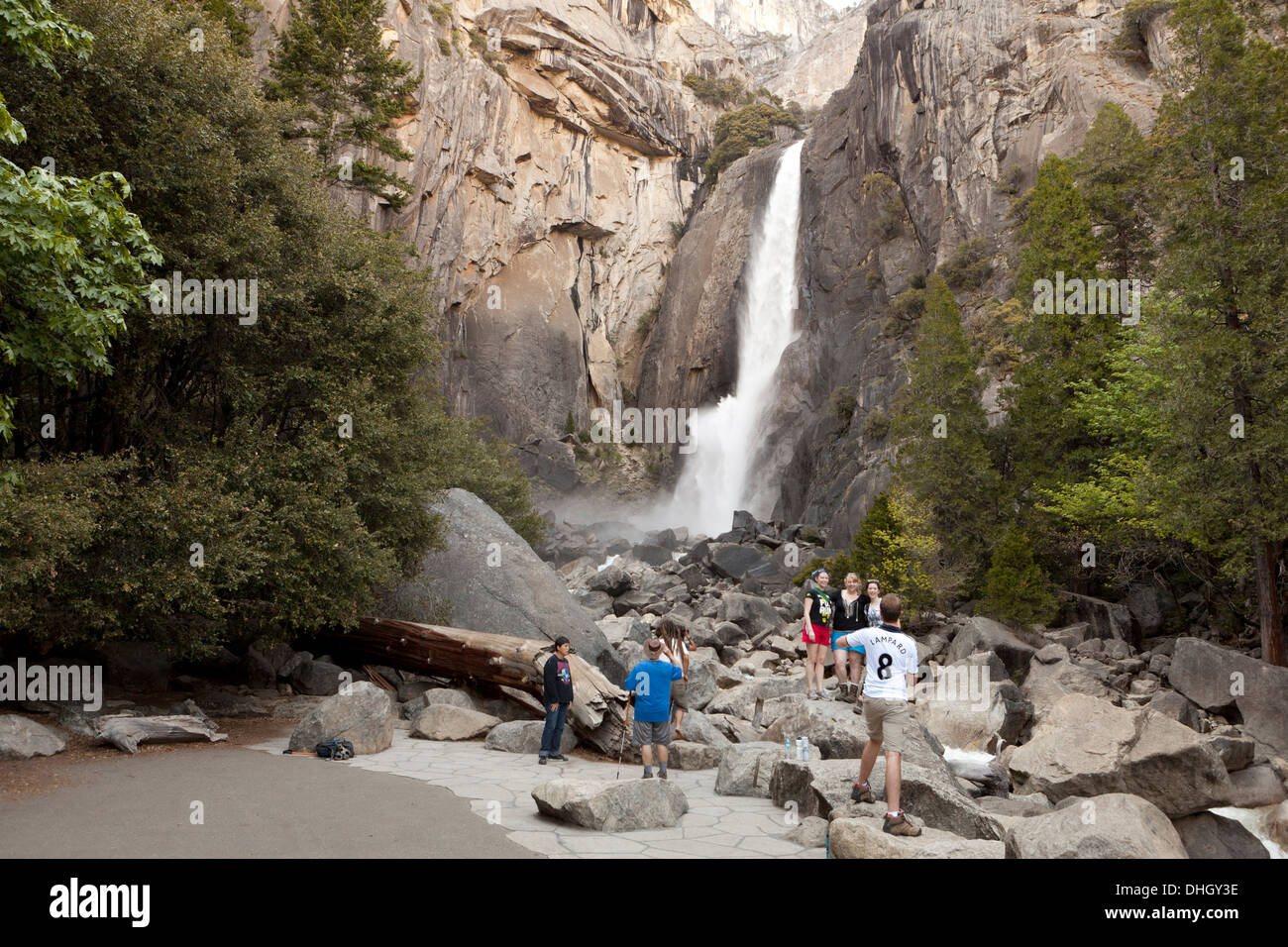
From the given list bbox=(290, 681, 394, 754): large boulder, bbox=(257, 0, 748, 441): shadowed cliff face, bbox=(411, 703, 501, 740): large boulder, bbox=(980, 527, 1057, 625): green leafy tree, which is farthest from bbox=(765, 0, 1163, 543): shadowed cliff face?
bbox=(290, 681, 394, 754): large boulder

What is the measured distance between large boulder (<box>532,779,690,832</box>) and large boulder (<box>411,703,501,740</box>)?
15.3 ft

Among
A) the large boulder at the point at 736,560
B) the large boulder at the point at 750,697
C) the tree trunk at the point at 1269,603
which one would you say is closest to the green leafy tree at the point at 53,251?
the large boulder at the point at 750,697

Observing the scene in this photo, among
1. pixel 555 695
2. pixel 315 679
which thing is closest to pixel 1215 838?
pixel 555 695

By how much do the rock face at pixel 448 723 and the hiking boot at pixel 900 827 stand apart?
6.76 metres

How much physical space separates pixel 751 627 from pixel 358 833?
18.8 metres

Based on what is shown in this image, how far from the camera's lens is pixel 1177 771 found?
8.34 metres

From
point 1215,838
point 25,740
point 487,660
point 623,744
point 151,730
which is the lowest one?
point 1215,838

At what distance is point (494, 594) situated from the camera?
53.5ft

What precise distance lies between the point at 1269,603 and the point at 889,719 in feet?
44.2

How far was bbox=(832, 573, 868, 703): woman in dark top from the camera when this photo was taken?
11.9 metres

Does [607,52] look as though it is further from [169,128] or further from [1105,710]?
[1105,710]

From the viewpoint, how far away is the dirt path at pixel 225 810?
5887 mm

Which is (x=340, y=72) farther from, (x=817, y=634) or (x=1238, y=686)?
(x=1238, y=686)

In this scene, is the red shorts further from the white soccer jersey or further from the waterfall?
the waterfall
